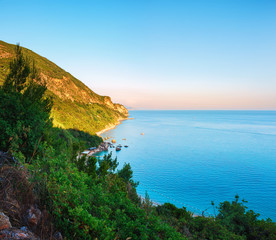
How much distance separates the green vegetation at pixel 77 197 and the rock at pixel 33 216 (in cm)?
25

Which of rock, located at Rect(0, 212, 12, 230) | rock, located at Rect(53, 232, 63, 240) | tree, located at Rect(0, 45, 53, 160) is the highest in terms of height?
tree, located at Rect(0, 45, 53, 160)

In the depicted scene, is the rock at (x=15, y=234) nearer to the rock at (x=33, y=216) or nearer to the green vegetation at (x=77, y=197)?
the rock at (x=33, y=216)

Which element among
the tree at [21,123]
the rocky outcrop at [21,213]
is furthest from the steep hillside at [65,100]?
the rocky outcrop at [21,213]

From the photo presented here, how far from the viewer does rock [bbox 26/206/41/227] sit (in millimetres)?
2928

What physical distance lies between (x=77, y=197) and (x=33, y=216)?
81cm

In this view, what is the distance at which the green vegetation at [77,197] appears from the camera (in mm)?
3146

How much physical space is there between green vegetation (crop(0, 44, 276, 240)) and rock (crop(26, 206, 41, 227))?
25cm

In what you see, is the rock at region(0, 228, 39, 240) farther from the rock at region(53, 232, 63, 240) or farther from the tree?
the tree

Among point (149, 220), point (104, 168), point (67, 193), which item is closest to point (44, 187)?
point (67, 193)

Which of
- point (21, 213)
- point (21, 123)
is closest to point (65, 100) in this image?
point (21, 123)

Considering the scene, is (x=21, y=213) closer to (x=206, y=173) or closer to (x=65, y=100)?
(x=206, y=173)

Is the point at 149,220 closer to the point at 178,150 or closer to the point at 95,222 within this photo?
the point at 95,222

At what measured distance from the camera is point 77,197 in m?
3.38

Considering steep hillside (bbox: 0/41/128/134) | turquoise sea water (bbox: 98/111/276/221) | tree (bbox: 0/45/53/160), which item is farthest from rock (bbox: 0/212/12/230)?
steep hillside (bbox: 0/41/128/134)
